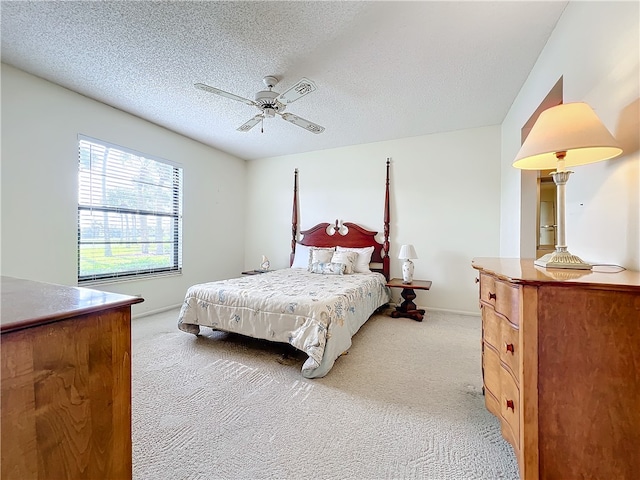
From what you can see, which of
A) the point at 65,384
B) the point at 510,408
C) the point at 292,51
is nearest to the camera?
the point at 65,384

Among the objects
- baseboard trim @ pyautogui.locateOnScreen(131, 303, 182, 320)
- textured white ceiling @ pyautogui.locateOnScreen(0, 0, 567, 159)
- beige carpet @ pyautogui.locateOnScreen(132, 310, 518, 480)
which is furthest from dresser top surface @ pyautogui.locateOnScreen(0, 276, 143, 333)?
baseboard trim @ pyautogui.locateOnScreen(131, 303, 182, 320)

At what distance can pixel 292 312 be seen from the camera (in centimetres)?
229

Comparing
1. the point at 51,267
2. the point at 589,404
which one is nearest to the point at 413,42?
the point at 589,404

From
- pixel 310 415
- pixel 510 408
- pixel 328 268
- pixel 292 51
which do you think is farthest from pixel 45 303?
→ pixel 328 268

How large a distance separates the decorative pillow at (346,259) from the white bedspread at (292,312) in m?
0.62

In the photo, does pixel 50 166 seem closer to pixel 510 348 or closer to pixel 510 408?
pixel 510 348

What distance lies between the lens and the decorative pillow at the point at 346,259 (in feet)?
12.6

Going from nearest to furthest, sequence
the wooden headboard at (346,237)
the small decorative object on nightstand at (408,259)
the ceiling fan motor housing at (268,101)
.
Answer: the ceiling fan motor housing at (268,101)
the small decorative object on nightstand at (408,259)
the wooden headboard at (346,237)

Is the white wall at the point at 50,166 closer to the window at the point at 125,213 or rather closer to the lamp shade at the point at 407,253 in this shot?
the window at the point at 125,213

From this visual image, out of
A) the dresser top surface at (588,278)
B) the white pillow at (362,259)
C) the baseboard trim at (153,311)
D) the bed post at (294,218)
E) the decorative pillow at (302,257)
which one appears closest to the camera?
the dresser top surface at (588,278)

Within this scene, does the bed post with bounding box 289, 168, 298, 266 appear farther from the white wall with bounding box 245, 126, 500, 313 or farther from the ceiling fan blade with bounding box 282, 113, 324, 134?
the ceiling fan blade with bounding box 282, 113, 324, 134

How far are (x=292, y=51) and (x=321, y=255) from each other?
8.67 ft

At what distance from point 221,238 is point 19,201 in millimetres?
2574

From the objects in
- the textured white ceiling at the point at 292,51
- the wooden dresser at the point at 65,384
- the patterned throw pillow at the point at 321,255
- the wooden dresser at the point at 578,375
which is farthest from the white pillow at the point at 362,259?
the wooden dresser at the point at 65,384
